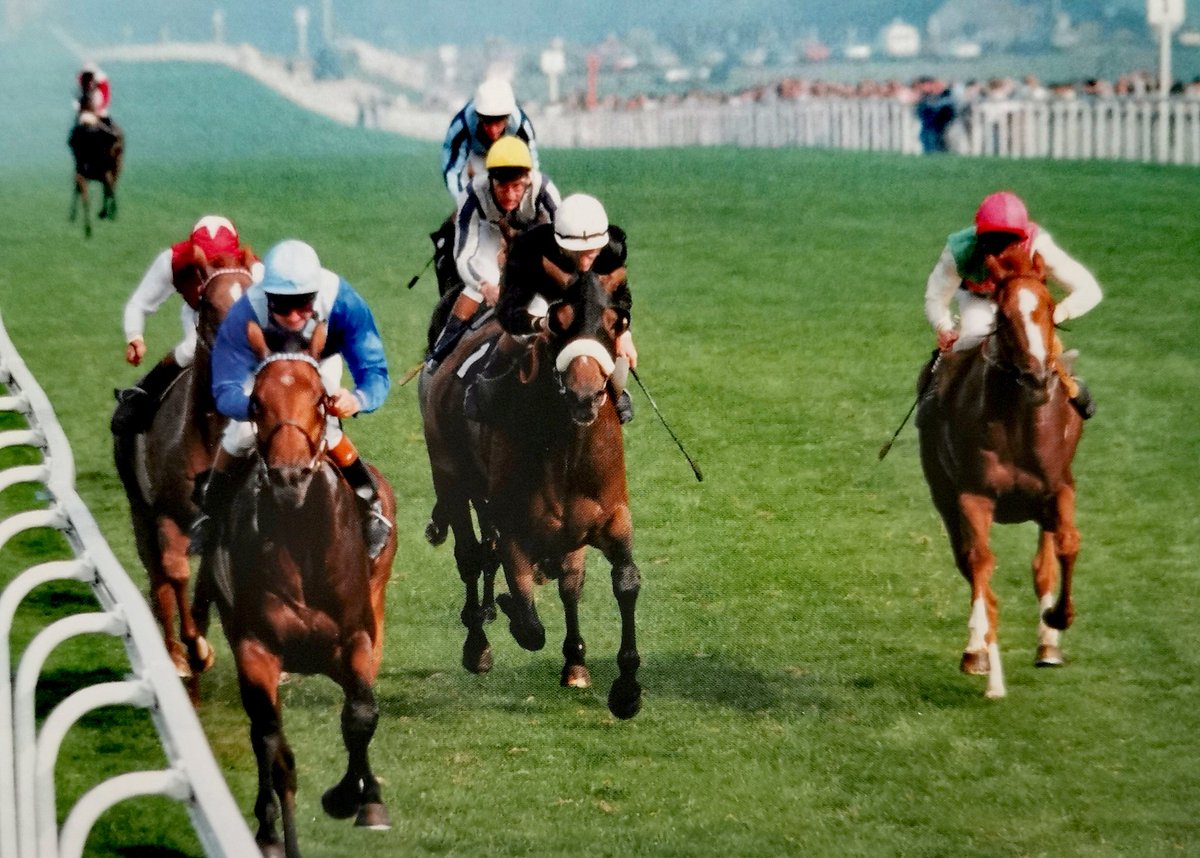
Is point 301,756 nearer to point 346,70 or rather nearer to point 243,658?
point 243,658

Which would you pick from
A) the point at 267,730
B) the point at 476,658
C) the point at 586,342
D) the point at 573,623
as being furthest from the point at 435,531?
the point at 267,730

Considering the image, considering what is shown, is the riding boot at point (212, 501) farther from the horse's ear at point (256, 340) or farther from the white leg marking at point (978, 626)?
the white leg marking at point (978, 626)

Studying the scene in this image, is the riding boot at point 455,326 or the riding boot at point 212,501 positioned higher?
the riding boot at point 455,326

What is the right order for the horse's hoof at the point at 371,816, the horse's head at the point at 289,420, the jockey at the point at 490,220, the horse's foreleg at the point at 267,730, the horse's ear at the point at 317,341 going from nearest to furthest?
the horse's head at the point at 289,420 < the horse's ear at the point at 317,341 < the horse's foreleg at the point at 267,730 < the horse's hoof at the point at 371,816 < the jockey at the point at 490,220

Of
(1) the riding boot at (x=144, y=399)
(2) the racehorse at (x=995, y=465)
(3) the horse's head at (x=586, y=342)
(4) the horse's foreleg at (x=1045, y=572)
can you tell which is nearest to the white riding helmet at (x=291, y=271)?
(3) the horse's head at (x=586, y=342)

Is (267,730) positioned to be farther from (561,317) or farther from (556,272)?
(556,272)

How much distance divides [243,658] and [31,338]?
1200 centimetres

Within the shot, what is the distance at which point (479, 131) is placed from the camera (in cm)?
791

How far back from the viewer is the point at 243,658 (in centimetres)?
543

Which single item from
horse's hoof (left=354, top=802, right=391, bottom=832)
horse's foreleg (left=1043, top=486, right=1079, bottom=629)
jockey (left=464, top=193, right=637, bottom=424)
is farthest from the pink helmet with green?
horse's hoof (left=354, top=802, right=391, bottom=832)

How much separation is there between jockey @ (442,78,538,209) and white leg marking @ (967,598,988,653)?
7.79ft

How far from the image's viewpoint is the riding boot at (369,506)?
5.60m

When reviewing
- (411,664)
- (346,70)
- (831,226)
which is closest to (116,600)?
(411,664)

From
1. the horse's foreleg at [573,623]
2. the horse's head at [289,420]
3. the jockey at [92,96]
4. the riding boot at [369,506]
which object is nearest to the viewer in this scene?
the horse's head at [289,420]
